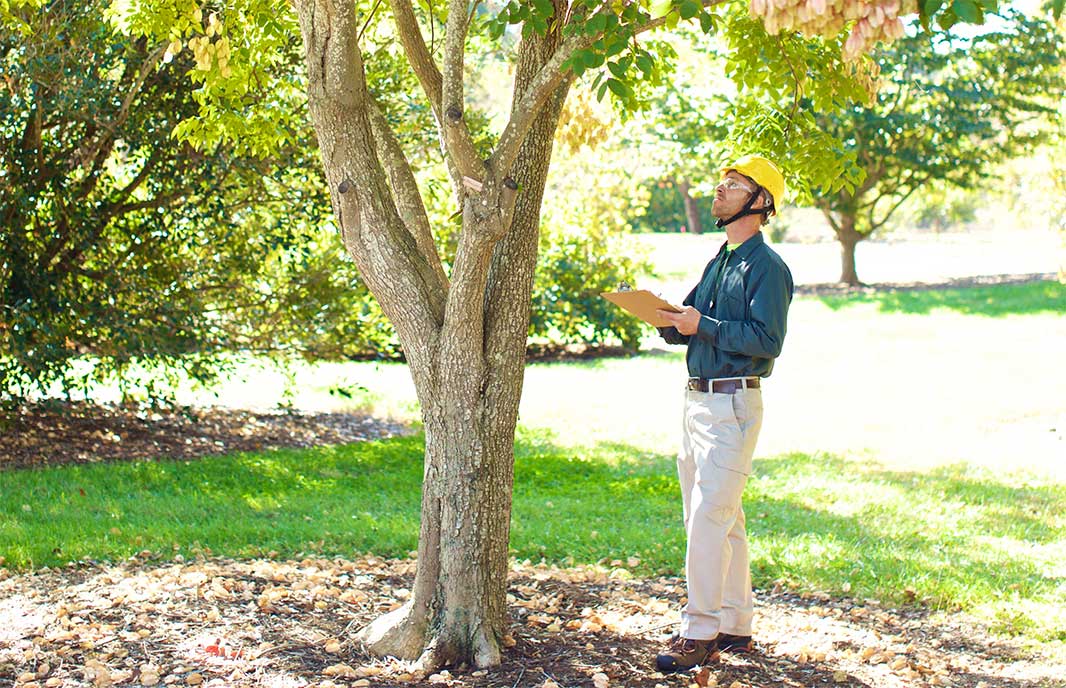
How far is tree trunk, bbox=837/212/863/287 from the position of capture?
24.3 metres

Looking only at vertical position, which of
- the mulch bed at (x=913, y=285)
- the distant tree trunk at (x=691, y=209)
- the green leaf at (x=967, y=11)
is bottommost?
the mulch bed at (x=913, y=285)

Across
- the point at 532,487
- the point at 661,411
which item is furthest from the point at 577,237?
the point at 532,487

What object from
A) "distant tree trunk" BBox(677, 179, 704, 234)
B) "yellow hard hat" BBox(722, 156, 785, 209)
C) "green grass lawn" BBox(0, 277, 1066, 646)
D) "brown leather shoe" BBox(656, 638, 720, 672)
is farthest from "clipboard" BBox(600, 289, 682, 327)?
"distant tree trunk" BBox(677, 179, 704, 234)

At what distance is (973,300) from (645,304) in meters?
19.3

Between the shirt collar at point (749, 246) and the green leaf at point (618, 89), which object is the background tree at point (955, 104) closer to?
the shirt collar at point (749, 246)

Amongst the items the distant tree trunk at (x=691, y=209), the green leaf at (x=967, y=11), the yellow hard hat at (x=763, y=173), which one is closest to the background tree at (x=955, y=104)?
the distant tree trunk at (x=691, y=209)

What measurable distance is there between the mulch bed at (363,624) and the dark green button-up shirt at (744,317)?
122cm

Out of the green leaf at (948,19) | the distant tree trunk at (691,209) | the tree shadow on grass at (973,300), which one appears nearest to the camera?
the green leaf at (948,19)

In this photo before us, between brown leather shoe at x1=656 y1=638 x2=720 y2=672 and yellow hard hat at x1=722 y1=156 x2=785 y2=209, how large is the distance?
1.80 meters

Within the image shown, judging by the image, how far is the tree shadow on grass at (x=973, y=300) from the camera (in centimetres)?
2034

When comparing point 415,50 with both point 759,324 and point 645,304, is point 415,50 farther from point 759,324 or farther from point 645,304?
point 759,324

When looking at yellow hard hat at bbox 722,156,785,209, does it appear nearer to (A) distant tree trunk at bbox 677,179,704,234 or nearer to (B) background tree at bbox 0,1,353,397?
(B) background tree at bbox 0,1,353,397

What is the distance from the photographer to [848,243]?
24.9 m

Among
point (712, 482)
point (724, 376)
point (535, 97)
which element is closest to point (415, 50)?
point (535, 97)
